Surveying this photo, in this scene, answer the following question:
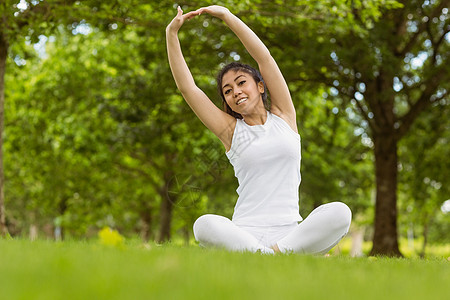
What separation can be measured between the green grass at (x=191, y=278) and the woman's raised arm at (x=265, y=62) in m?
2.05

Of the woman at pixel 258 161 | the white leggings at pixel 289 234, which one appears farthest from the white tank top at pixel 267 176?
the white leggings at pixel 289 234

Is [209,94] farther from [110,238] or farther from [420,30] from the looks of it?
[110,238]

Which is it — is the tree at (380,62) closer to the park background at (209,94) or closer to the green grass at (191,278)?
the park background at (209,94)

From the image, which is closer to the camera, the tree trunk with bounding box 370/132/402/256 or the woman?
the woman

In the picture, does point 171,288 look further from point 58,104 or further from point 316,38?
point 58,104

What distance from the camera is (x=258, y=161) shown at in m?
4.43

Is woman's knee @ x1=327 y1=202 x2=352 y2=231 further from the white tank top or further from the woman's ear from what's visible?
the woman's ear

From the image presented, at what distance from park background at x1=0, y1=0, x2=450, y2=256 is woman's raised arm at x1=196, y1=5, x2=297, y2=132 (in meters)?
1.56

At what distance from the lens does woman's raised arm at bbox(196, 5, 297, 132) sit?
459 centimetres

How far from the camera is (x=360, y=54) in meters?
10.6

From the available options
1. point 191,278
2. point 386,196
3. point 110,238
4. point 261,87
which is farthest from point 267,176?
point 386,196

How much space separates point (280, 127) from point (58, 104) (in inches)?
512

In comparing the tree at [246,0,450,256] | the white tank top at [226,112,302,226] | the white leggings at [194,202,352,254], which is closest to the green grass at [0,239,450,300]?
the white leggings at [194,202,352,254]

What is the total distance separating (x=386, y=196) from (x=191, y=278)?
1110cm
